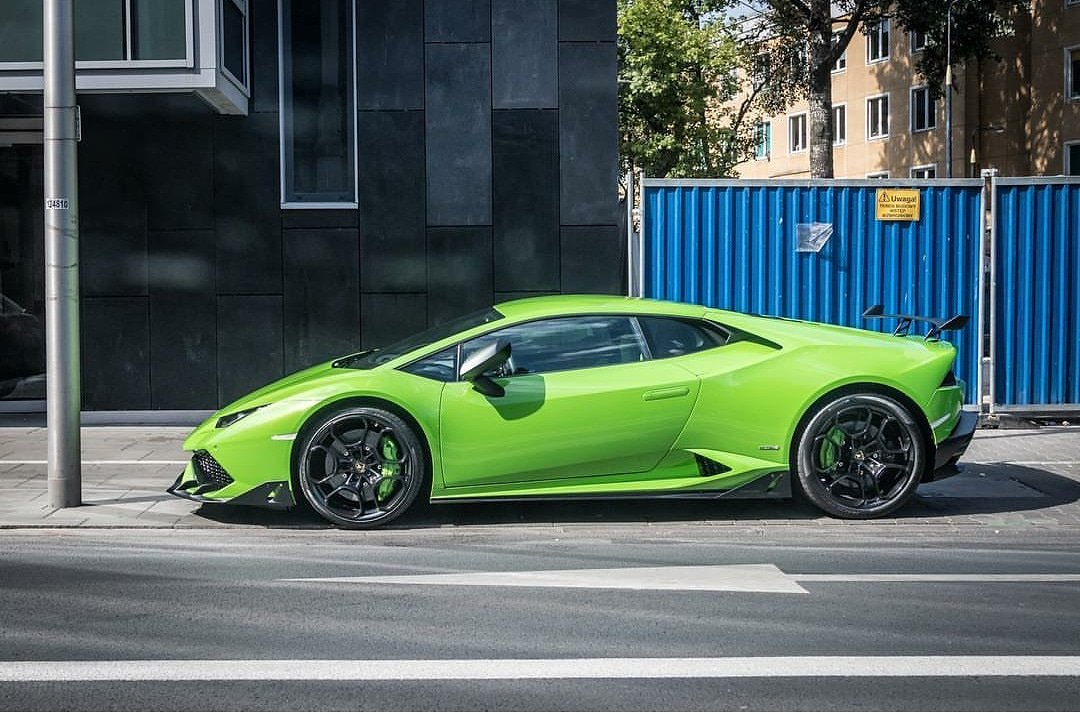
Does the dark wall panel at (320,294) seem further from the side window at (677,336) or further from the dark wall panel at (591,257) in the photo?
the side window at (677,336)

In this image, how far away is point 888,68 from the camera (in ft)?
181

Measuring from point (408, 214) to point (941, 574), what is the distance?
8.17 metres

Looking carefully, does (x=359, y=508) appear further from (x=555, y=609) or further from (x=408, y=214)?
(x=408, y=214)

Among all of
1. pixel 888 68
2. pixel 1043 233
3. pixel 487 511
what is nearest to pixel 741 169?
pixel 888 68

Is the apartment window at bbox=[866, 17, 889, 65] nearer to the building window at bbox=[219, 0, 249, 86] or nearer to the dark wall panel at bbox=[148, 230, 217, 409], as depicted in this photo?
the building window at bbox=[219, 0, 249, 86]

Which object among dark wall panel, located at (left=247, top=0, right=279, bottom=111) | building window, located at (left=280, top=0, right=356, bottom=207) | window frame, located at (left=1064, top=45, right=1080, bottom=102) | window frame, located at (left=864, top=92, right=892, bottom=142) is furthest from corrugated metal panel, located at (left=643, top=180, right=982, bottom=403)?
window frame, located at (left=864, top=92, right=892, bottom=142)

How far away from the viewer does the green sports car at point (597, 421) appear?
7.39 metres

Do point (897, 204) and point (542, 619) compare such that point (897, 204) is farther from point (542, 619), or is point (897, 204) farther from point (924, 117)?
point (924, 117)

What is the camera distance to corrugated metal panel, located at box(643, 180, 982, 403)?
40.5 feet

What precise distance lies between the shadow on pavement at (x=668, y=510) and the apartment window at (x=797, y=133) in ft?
186

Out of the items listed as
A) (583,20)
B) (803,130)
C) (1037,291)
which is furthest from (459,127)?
(803,130)

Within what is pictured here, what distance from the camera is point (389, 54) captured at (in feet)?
43.8

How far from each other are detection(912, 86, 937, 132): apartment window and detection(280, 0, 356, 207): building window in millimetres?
42870

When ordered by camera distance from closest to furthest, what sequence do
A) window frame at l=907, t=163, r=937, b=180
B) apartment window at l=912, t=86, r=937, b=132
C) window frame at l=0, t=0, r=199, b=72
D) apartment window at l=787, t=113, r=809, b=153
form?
window frame at l=0, t=0, r=199, b=72, apartment window at l=912, t=86, r=937, b=132, window frame at l=907, t=163, r=937, b=180, apartment window at l=787, t=113, r=809, b=153
